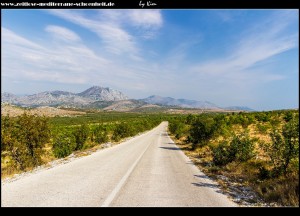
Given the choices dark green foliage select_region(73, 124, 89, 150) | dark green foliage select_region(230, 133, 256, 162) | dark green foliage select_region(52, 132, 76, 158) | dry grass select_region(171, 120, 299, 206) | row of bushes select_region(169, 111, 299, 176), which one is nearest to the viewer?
dry grass select_region(171, 120, 299, 206)

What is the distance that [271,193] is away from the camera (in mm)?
9016

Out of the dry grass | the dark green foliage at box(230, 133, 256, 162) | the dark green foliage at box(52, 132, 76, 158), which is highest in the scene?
the dark green foliage at box(230, 133, 256, 162)

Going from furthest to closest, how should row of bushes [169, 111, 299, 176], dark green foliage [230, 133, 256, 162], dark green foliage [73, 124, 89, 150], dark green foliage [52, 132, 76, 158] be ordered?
1. dark green foliage [73, 124, 89, 150]
2. dark green foliage [52, 132, 76, 158]
3. dark green foliage [230, 133, 256, 162]
4. row of bushes [169, 111, 299, 176]

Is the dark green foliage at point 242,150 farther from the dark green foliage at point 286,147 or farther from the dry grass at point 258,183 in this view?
the dark green foliage at point 286,147

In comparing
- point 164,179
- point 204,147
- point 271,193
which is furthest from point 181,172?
point 204,147

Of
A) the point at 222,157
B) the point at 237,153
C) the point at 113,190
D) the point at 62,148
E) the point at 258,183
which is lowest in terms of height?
the point at 62,148

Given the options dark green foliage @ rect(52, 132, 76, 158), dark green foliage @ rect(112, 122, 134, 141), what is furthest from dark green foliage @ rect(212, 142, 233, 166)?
dark green foliage @ rect(112, 122, 134, 141)

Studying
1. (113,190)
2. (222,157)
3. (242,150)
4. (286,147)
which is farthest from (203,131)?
(113,190)

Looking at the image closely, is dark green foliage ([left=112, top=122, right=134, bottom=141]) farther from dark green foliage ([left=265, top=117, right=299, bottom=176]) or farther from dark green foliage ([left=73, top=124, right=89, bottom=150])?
dark green foliage ([left=265, top=117, right=299, bottom=176])

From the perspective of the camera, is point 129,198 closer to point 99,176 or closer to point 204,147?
point 99,176

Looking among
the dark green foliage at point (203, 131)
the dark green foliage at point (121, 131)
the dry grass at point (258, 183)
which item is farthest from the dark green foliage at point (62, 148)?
the dry grass at point (258, 183)

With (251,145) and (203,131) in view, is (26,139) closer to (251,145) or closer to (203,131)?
(251,145)
